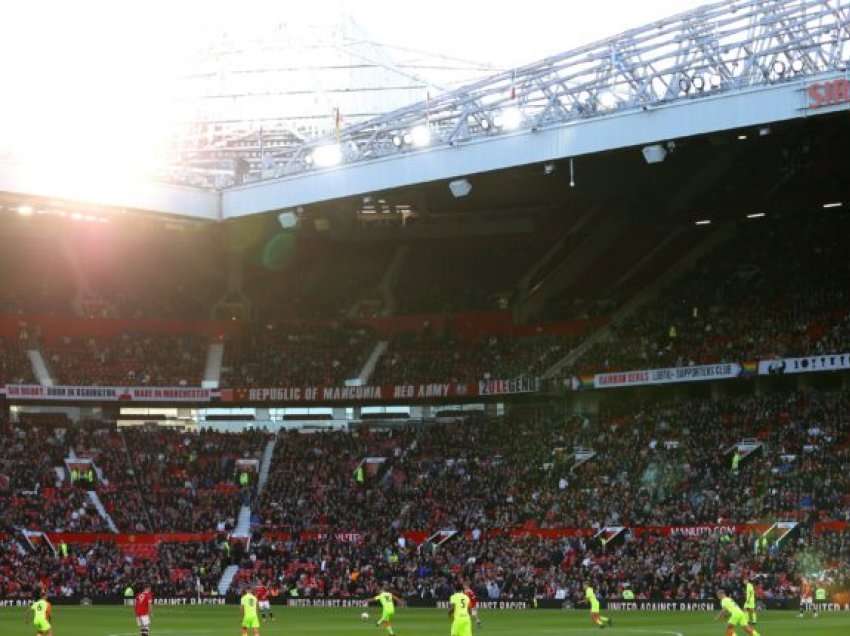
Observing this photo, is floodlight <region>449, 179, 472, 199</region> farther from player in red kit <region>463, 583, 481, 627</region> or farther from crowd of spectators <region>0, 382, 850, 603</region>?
player in red kit <region>463, 583, 481, 627</region>

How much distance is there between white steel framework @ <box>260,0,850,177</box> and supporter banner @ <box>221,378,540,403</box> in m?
19.3

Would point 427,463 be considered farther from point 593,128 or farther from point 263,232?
point 593,128

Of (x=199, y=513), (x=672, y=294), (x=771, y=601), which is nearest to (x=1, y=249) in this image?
(x=199, y=513)

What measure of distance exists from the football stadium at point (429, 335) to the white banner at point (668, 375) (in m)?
0.18

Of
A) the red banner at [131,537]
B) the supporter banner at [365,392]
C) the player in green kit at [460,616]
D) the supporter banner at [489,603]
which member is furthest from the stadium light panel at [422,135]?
the player in green kit at [460,616]

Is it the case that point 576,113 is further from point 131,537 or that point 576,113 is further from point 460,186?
point 131,537

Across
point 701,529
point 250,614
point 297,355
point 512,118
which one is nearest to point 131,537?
point 297,355

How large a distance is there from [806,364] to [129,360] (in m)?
37.1

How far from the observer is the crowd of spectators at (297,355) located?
8000 cm

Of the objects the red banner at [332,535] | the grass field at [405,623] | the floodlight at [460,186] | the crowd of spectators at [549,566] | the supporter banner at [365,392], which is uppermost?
the floodlight at [460,186]

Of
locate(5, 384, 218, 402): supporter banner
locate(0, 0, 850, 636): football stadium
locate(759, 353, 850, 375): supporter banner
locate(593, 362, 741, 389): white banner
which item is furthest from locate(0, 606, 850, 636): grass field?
locate(5, 384, 218, 402): supporter banner

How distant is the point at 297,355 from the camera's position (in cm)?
8138

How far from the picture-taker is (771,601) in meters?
51.4

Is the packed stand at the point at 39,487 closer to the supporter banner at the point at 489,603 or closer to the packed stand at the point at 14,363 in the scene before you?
the packed stand at the point at 14,363
